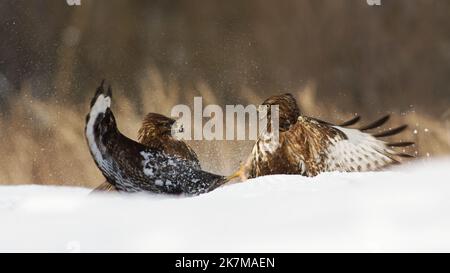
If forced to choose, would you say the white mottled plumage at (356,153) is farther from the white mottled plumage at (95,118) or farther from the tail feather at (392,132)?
the white mottled plumage at (95,118)

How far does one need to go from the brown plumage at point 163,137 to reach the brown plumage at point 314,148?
189mm

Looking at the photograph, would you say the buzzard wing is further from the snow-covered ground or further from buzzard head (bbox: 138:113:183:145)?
buzzard head (bbox: 138:113:183:145)

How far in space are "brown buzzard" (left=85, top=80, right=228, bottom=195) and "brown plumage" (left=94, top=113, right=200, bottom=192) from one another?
0.02 meters

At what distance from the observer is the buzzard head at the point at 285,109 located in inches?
72.7

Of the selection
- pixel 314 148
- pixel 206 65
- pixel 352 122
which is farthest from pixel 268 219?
pixel 206 65

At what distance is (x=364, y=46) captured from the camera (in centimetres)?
183

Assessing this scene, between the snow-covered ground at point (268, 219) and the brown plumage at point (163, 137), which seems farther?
the brown plumage at point (163, 137)

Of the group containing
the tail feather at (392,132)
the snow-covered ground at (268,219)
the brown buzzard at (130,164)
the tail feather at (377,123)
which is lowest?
the snow-covered ground at (268,219)

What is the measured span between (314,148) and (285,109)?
15 cm

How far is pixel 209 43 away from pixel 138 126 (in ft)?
1.15

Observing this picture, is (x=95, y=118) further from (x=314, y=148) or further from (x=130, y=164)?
(x=314, y=148)

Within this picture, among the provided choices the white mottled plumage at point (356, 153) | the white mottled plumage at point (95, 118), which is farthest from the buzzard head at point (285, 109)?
the white mottled plumage at point (95, 118)

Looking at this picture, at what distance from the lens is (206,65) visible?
1.86 meters
